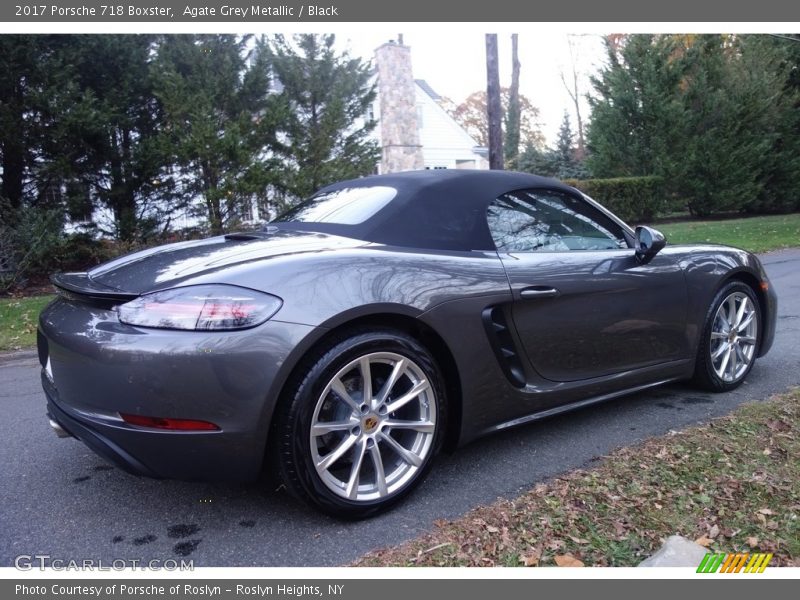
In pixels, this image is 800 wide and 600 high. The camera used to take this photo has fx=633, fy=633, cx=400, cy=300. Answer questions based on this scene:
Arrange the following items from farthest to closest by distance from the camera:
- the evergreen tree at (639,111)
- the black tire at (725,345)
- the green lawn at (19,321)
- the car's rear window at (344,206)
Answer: the evergreen tree at (639,111), the green lawn at (19,321), the black tire at (725,345), the car's rear window at (344,206)

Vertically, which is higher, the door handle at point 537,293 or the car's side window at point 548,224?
the car's side window at point 548,224

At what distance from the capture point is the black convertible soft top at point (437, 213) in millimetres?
2922

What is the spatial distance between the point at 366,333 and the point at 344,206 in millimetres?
1096

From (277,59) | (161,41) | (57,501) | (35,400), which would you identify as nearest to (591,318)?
(57,501)

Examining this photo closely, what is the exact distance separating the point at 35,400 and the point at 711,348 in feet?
14.9

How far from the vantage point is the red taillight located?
2230mm

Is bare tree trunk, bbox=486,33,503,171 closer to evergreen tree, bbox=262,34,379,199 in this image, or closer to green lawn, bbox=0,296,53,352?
evergreen tree, bbox=262,34,379,199

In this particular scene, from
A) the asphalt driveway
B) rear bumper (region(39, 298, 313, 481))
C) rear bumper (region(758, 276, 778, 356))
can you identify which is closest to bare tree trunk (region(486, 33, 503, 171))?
rear bumper (region(758, 276, 778, 356))

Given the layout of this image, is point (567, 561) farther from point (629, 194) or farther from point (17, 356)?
point (629, 194)

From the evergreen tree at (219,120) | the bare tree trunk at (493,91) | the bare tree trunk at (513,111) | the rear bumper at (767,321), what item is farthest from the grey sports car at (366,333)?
the bare tree trunk at (513,111)

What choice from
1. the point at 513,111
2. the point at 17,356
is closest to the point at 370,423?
the point at 17,356

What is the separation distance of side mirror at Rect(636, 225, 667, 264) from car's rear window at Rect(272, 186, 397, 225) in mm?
1420

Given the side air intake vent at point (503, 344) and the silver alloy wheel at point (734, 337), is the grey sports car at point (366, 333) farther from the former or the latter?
the silver alloy wheel at point (734, 337)

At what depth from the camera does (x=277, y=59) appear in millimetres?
14695
